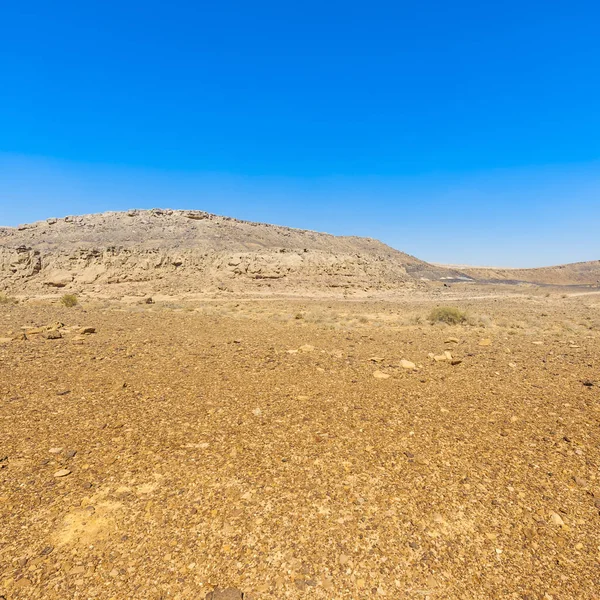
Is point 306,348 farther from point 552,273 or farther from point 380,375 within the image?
point 552,273

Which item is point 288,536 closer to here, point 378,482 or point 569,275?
point 378,482

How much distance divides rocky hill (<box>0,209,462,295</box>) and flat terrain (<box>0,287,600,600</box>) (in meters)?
29.5

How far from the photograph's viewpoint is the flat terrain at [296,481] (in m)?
2.57

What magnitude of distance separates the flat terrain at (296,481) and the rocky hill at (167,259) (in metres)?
29.5

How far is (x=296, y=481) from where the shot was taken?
3672mm

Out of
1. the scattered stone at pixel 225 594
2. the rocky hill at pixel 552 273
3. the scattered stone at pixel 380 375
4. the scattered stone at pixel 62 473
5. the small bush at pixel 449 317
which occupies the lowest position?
the scattered stone at pixel 225 594

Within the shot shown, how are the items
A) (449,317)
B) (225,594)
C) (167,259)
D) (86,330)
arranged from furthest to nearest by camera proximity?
(167,259)
(449,317)
(86,330)
(225,594)

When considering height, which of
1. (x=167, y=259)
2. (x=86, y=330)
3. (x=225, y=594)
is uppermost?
(x=167, y=259)

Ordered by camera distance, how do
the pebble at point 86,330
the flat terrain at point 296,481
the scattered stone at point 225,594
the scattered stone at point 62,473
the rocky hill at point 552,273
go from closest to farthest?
the scattered stone at point 225,594
the flat terrain at point 296,481
the scattered stone at point 62,473
the pebble at point 86,330
the rocky hill at point 552,273

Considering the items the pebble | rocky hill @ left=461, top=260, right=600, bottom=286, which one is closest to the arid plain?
the pebble

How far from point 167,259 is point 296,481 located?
3859 cm

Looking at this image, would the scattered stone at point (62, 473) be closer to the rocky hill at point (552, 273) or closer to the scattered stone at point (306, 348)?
the scattered stone at point (306, 348)

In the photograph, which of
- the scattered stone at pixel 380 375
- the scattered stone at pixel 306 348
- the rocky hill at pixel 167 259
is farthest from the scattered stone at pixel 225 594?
the rocky hill at pixel 167 259

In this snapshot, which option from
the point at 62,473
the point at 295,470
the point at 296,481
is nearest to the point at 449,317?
the point at 295,470
